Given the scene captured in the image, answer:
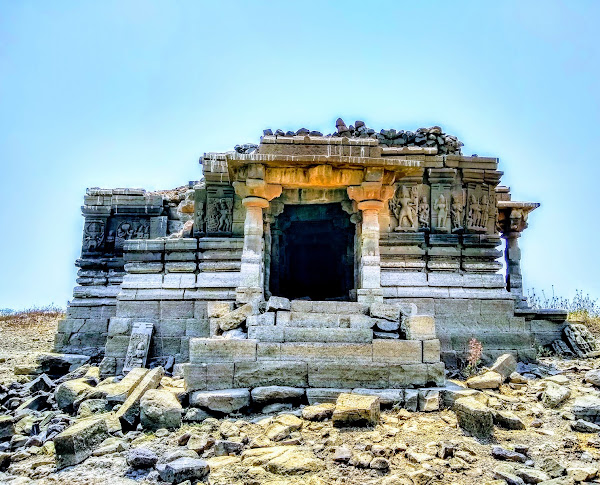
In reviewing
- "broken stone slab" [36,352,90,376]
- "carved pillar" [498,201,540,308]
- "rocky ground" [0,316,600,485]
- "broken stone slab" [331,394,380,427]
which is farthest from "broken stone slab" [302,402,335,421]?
"carved pillar" [498,201,540,308]

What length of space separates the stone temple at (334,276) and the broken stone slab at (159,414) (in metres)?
0.60

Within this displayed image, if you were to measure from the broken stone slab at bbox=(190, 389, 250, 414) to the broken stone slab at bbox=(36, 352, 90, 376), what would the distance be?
5.15 metres

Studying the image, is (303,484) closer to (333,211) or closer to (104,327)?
(333,211)

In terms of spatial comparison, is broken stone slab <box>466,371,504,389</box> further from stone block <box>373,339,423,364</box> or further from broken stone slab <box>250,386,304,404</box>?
broken stone slab <box>250,386,304,404</box>

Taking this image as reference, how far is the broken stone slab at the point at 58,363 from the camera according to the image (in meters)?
9.71

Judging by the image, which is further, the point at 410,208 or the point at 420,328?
the point at 410,208

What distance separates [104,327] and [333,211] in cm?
578

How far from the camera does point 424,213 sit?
10109mm

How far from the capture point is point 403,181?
A: 1009 cm

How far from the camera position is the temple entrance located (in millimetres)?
10688

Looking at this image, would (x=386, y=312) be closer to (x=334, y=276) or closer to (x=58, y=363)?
(x=334, y=276)

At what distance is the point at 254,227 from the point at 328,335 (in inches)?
108

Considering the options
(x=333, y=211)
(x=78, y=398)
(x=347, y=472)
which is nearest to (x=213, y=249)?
(x=333, y=211)

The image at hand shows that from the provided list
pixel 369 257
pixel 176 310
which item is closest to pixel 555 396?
pixel 369 257
